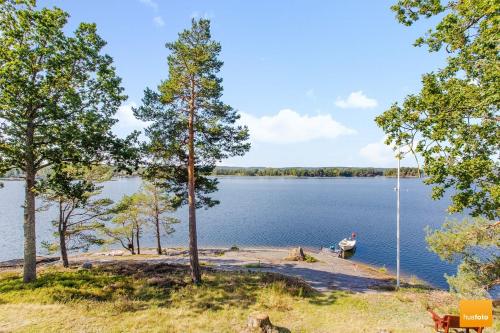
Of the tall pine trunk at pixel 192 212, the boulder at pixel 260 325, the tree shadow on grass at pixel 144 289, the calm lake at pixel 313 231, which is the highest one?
the tall pine trunk at pixel 192 212

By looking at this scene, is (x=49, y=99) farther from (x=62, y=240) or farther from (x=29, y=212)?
(x=62, y=240)

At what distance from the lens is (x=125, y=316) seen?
38.0 ft

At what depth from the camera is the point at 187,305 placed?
1328cm

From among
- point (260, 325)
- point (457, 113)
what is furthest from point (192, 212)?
point (457, 113)

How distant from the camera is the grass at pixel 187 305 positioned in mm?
11008

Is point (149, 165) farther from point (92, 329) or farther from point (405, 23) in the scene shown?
point (405, 23)

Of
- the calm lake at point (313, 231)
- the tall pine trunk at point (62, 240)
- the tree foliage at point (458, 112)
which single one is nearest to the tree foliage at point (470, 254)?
the tree foliage at point (458, 112)

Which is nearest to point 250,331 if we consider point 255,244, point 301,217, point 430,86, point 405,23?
point 430,86

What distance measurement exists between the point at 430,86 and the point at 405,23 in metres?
2.02

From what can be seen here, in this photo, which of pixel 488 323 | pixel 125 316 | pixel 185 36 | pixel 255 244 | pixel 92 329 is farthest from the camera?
pixel 255 244

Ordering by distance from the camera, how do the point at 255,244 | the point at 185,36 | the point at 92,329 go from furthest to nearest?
1. the point at 255,244
2. the point at 185,36
3. the point at 92,329

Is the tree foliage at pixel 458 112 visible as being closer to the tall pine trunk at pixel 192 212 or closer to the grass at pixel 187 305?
the grass at pixel 187 305

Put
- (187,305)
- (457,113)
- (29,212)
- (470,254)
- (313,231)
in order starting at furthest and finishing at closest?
1. (313,231)
2. (470,254)
3. (29,212)
4. (187,305)
5. (457,113)

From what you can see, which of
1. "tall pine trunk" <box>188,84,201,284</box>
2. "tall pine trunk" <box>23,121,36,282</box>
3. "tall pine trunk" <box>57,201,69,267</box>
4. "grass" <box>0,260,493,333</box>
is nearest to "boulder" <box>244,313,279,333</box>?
"grass" <box>0,260,493,333</box>
